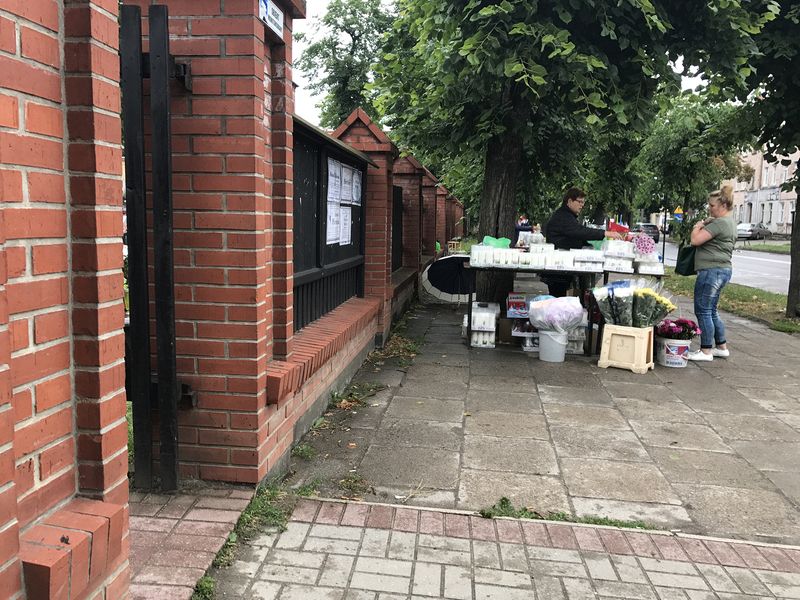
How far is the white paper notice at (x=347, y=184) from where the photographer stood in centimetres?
602

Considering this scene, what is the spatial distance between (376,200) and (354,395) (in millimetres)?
2525

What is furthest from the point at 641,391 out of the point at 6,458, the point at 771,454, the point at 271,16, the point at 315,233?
the point at 6,458

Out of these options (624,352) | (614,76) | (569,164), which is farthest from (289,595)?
(569,164)

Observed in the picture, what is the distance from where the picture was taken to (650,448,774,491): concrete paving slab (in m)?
3.90

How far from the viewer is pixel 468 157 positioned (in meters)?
10.8

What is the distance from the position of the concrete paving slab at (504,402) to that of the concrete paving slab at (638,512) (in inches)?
64.6

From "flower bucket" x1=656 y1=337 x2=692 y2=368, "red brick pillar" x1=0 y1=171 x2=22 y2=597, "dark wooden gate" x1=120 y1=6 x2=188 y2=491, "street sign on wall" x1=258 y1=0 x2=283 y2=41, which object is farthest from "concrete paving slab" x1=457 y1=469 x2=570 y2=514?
"flower bucket" x1=656 y1=337 x2=692 y2=368

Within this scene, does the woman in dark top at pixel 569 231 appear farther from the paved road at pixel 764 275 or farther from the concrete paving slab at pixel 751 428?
the paved road at pixel 764 275

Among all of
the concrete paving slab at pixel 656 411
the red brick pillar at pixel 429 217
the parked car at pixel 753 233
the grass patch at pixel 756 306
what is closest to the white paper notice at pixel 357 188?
the concrete paving slab at pixel 656 411

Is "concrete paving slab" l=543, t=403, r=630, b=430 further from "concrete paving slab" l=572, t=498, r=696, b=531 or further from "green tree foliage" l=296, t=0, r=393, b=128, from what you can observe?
"green tree foliage" l=296, t=0, r=393, b=128

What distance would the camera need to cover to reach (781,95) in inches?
357

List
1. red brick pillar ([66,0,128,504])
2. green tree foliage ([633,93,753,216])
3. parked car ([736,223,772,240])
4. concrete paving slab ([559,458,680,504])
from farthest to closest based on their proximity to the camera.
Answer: parked car ([736,223,772,240]) < green tree foliage ([633,93,753,216]) < concrete paving slab ([559,458,680,504]) < red brick pillar ([66,0,128,504])

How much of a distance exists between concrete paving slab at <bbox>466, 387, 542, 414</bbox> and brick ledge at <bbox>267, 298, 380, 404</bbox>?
1.16 metres

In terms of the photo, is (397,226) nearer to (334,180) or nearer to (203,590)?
(334,180)
